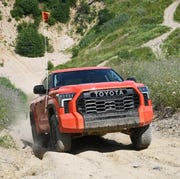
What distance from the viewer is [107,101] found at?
962cm

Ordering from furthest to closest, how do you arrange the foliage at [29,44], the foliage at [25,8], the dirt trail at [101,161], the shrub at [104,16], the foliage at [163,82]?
the foliage at [25,8]
the shrub at [104,16]
the foliage at [29,44]
the foliage at [163,82]
the dirt trail at [101,161]

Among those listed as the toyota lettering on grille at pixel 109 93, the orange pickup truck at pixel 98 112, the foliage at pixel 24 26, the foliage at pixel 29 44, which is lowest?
the foliage at pixel 29 44

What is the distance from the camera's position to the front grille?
9531 millimetres

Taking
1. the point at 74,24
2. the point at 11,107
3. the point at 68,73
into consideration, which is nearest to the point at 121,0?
the point at 74,24

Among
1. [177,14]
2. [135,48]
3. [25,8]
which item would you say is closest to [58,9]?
[25,8]

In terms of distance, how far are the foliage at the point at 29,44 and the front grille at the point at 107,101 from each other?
58826 millimetres

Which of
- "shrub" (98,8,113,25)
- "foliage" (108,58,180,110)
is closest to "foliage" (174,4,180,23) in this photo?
"shrub" (98,8,113,25)

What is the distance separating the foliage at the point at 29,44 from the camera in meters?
68.1

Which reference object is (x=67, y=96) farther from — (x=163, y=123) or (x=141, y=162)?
(x=163, y=123)

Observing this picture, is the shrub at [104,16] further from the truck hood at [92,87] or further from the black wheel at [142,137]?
the truck hood at [92,87]

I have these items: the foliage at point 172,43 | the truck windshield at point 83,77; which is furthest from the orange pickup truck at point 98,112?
the foliage at point 172,43

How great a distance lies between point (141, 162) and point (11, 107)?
8844 mm

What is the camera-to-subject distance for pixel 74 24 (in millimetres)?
79688

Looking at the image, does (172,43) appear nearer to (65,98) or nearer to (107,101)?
(107,101)
